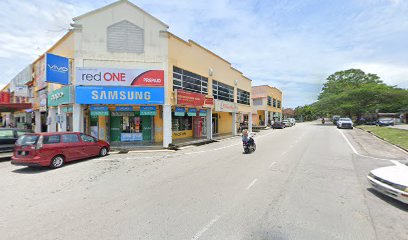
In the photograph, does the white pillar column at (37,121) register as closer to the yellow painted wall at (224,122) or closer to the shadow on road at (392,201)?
the yellow painted wall at (224,122)

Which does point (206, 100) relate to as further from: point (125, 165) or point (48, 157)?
point (48, 157)

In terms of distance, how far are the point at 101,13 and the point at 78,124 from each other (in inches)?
325

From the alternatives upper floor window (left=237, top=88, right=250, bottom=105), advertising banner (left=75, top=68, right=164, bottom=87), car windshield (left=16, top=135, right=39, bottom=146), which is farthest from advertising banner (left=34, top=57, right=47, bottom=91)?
upper floor window (left=237, top=88, right=250, bottom=105)

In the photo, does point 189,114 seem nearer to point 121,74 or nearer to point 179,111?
point 179,111

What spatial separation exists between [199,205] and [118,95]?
11724 mm

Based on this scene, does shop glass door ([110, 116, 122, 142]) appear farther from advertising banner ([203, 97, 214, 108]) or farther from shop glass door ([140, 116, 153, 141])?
advertising banner ([203, 97, 214, 108])

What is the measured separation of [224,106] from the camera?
24266mm

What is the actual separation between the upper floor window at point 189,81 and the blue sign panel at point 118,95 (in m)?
2.51

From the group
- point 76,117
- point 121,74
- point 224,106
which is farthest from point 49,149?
point 224,106

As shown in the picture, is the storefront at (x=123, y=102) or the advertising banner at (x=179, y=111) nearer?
the storefront at (x=123, y=102)

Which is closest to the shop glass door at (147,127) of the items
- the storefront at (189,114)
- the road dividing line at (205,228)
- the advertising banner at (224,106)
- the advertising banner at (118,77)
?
the storefront at (189,114)

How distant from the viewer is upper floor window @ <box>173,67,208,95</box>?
17266mm

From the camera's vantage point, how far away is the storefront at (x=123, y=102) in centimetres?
1420

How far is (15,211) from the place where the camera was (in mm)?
4910
